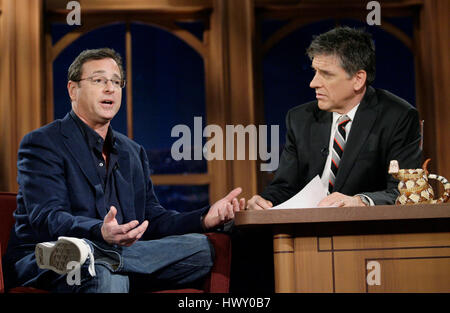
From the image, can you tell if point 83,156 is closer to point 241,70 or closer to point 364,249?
point 364,249

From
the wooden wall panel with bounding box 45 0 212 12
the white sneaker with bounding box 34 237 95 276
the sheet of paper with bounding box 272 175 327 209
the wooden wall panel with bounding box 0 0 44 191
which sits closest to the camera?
the white sneaker with bounding box 34 237 95 276

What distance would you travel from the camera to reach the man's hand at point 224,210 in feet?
8.43

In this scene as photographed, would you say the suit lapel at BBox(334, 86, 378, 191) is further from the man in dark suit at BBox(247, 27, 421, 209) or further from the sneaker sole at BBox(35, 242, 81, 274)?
the sneaker sole at BBox(35, 242, 81, 274)

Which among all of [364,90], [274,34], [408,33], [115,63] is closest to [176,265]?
[115,63]

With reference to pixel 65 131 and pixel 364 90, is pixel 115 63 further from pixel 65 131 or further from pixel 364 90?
pixel 364 90

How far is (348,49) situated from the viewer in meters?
2.91

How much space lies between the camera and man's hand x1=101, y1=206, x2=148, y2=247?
2172 millimetres

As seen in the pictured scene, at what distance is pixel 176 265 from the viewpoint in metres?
→ 2.50

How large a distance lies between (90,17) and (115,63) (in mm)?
1070

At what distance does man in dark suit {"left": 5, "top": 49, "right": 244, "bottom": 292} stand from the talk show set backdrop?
87 centimetres

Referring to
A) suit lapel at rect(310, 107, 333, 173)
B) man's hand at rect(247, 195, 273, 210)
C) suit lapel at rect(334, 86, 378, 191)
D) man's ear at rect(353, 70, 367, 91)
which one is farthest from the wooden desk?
man's ear at rect(353, 70, 367, 91)

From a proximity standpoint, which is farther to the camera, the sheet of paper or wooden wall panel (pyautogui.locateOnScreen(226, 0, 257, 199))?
wooden wall panel (pyautogui.locateOnScreen(226, 0, 257, 199))

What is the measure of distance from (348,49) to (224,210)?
937 millimetres

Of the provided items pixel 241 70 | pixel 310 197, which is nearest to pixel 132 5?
pixel 241 70
